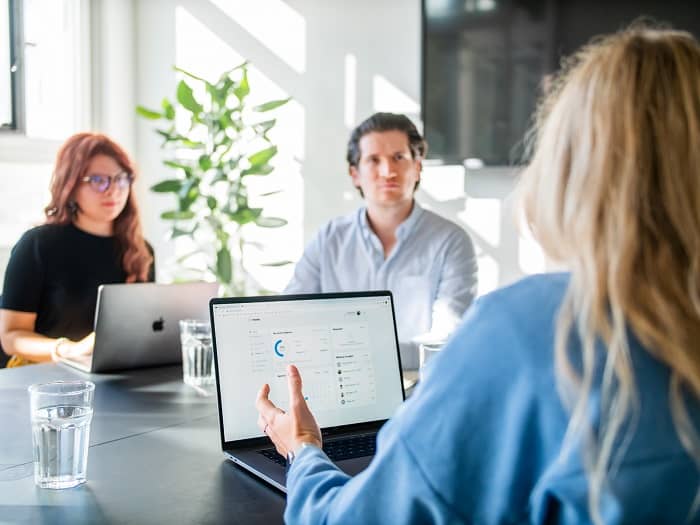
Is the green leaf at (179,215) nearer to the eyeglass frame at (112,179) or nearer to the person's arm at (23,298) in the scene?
the eyeglass frame at (112,179)

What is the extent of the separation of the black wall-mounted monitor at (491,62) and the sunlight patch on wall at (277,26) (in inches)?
27.4

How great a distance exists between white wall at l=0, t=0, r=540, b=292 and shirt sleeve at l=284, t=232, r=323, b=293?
3.31 feet

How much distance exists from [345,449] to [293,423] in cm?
23

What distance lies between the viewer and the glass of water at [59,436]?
3.42 ft

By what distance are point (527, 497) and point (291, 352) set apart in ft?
2.11

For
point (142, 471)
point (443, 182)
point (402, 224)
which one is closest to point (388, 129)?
point (402, 224)

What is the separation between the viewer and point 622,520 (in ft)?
2.11

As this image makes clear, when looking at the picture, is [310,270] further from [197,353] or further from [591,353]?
[591,353]

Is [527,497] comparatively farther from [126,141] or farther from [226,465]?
[126,141]

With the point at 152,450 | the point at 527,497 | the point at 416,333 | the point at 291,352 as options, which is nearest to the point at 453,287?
the point at 416,333

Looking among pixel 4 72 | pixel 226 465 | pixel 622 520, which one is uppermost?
pixel 4 72

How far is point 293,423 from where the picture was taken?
982mm

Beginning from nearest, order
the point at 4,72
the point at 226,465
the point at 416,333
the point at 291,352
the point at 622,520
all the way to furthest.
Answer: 1. the point at 622,520
2. the point at 226,465
3. the point at 291,352
4. the point at 416,333
5. the point at 4,72

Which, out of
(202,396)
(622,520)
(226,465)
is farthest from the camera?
(202,396)
